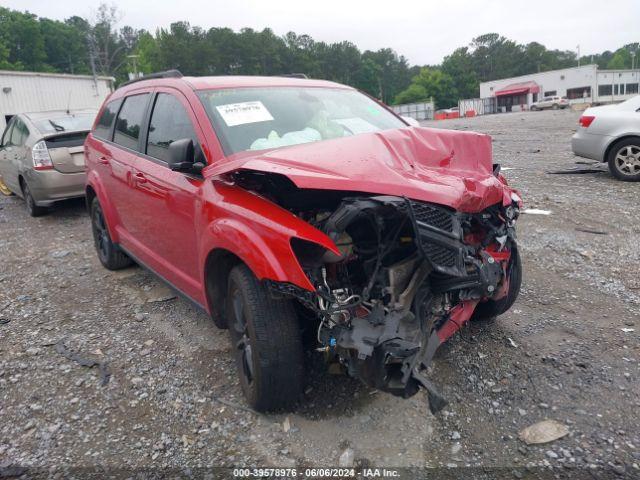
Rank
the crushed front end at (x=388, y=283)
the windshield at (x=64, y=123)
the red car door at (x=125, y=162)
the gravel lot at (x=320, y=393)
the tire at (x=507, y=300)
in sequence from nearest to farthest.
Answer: the crushed front end at (x=388, y=283) < the gravel lot at (x=320, y=393) < the tire at (x=507, y=300) < the red car door at (x=125, y=162) < the windshield at (x=64, y=123)

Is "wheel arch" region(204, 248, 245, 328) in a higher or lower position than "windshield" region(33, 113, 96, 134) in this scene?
lower

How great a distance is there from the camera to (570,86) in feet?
225

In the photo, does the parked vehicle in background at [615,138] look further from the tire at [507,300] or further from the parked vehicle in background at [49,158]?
the parked vehicle in background at [49,158]

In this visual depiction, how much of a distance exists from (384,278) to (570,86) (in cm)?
7696

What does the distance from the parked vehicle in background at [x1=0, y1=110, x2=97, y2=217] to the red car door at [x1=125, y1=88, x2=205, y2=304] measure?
3895 mm

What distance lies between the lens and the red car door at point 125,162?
164 inches

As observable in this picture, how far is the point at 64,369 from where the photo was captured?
11.5 feet

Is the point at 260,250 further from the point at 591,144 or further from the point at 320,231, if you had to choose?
the point at 591,144

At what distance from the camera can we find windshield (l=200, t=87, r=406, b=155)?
10.6ft

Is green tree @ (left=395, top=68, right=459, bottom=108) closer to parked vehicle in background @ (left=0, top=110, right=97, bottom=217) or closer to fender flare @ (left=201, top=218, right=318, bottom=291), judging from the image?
parked vehicle in background @ (left=0, top=110, right=97, bottom=217)

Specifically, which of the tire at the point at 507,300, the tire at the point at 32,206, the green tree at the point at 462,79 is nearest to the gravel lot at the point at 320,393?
the tire at the point at 507,300

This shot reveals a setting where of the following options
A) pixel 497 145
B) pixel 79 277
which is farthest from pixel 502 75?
pixel 79 277

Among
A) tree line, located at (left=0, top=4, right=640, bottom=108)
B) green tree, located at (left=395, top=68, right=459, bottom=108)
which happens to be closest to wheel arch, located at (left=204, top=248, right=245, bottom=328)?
tree line, located at (left=0, top=4, right=640, bottom=108)

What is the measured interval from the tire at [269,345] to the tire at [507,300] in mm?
1550
